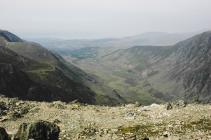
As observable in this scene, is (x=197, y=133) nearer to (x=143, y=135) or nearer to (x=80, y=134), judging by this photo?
(x=143, y=135)

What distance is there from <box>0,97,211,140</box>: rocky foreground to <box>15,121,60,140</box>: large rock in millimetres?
193

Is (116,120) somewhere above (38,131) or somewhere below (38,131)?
below

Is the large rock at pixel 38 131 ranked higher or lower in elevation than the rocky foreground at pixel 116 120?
higher

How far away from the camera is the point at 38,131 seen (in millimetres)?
40469

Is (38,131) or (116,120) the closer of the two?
(38,131)

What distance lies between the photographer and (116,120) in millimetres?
51906

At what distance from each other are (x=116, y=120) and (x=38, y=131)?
45.2 ft

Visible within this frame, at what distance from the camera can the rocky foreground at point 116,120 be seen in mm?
43656

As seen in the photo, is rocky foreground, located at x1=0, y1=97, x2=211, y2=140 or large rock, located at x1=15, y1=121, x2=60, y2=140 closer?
large rock, located at x1=15, y1=121, x2=60, y2=140

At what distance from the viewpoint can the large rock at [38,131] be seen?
4037cm

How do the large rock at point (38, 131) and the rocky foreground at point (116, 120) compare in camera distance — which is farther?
the rocky foreground at point (116, 120)

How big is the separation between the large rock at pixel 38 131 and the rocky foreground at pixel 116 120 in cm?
19

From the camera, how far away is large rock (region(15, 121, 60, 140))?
40.4m

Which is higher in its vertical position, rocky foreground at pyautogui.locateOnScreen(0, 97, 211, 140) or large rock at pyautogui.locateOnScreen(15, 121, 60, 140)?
large rock at pyautogui.locateOnScreen(15, 121, 60, 140)
